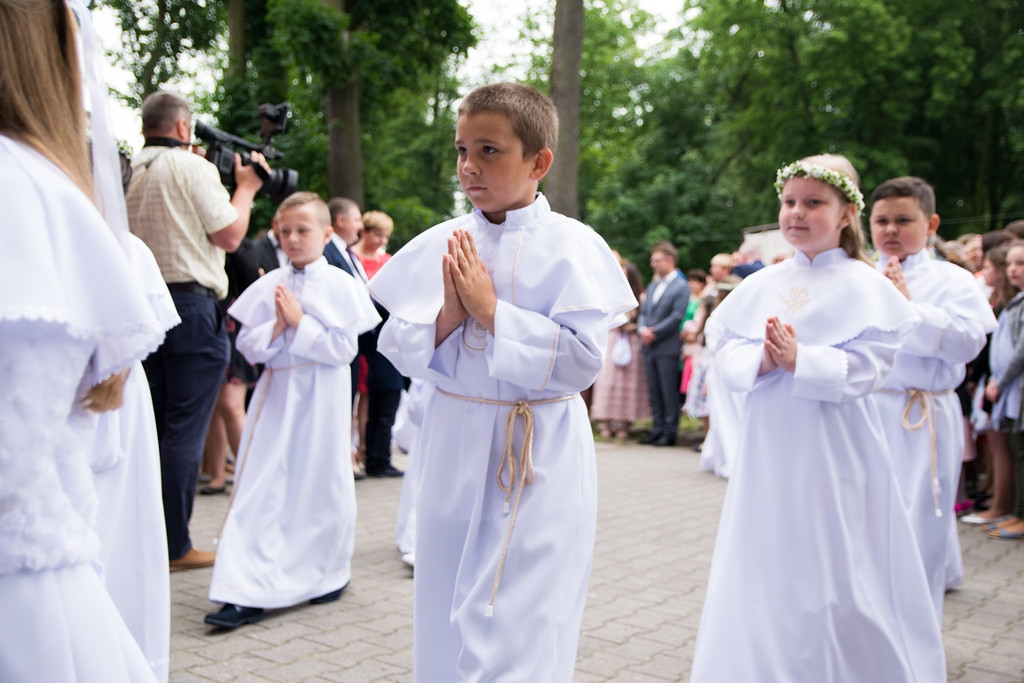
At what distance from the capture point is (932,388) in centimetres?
488

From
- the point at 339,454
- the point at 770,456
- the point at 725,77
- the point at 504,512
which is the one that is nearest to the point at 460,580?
the point at 504,512

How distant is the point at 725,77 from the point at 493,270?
3201cm

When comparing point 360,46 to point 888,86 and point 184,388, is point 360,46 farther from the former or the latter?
point 888,86

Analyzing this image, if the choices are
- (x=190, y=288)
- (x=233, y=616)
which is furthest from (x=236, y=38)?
(x=233, y=616)

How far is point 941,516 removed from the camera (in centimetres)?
461

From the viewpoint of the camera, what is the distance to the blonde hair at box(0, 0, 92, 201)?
1.82 metres

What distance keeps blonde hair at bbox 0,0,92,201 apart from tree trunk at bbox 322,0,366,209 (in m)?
14.0

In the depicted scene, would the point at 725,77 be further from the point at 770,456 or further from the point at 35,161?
the point at 35,161

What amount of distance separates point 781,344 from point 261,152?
3363mm

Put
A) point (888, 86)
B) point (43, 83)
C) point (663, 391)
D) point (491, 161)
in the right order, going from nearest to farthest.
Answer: point (43, 83) → point (491, 161) → point (663, 391) → point (888, 86)

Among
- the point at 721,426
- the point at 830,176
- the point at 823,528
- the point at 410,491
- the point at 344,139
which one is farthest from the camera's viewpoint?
the point at 344,139

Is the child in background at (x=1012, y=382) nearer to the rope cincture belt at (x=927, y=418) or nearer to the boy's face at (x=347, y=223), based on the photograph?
the rope cincture belt at (x=927, y=418)

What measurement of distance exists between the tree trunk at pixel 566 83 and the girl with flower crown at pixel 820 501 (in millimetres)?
8485

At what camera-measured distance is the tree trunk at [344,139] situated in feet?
52.2
